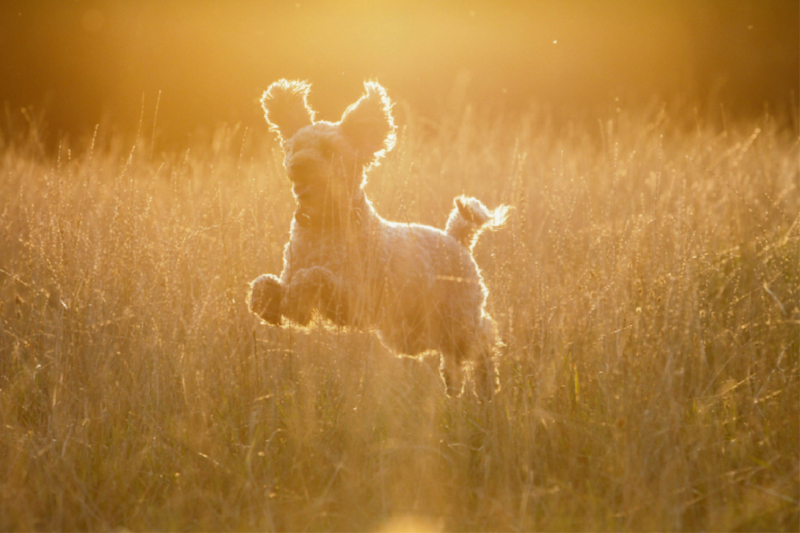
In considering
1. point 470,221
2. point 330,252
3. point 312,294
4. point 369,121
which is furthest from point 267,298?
point 470,221

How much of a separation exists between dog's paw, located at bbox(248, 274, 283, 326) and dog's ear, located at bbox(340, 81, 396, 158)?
102 cm

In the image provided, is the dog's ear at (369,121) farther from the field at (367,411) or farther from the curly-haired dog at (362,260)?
the field at (367,411)

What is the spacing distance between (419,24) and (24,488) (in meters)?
11.5

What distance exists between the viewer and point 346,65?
11.9 meters

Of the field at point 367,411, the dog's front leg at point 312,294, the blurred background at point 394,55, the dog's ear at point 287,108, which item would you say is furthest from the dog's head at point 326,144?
the blurred background at point 394,55

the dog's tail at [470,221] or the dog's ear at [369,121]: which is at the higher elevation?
the dog's ear at [369,121]

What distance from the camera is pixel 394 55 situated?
13.0 metres

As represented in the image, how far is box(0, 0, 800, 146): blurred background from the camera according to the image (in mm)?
11789

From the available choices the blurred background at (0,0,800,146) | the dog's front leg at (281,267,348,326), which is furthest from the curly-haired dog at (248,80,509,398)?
the blurred background at (0,0,800,146)

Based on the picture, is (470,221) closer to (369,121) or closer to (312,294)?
(369,121)

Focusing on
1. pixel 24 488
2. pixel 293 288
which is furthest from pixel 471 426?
pixel 24 488

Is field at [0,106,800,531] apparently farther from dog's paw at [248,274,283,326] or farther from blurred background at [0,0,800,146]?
blurred background at [0,0,800,146]

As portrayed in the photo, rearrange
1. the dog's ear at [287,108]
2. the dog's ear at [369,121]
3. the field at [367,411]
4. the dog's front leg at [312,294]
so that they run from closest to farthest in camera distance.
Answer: the field at [367,411] < the dog's front leg at [312,294] < the dog's ear at [369,121] < the dog's ear at [287,108]

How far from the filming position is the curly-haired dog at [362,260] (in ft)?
11.8
